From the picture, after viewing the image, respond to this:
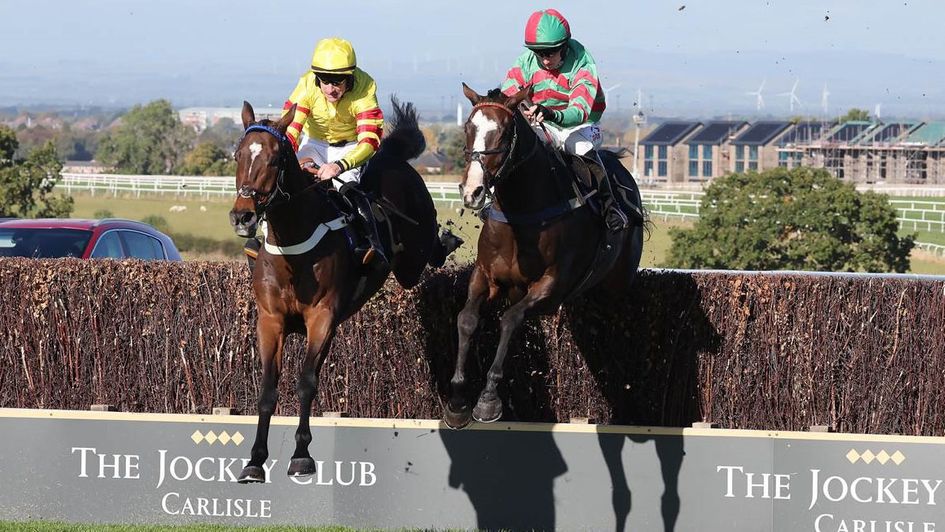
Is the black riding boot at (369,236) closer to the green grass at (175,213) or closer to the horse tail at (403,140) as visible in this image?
the horse tail at (403,140)

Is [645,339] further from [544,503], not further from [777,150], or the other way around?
[777,150]

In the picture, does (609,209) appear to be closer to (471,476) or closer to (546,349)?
(546,349)

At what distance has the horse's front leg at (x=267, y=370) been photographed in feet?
26.9

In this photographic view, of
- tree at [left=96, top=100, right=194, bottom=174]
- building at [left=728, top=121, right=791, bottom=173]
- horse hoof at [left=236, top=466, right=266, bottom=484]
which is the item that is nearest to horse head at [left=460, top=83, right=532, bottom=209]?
horse hoof at [left=236, top=466, right=266, bottom=484]

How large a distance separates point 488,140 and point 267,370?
5.91 feet

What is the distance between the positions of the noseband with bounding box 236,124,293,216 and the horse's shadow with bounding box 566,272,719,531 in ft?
8.32

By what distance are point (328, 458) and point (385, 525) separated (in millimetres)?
538

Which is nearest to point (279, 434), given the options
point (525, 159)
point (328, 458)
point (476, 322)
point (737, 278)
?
point (328, 458)

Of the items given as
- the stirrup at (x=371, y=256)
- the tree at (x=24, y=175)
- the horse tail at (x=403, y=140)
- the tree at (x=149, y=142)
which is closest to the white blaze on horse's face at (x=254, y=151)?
the stirrup at (x=371, y=256)

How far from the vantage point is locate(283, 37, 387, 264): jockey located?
895cm

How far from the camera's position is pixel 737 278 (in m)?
9.77

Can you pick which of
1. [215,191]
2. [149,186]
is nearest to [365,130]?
[215,191]

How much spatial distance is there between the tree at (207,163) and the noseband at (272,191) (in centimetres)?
7976

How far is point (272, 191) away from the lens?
25.8 ft
